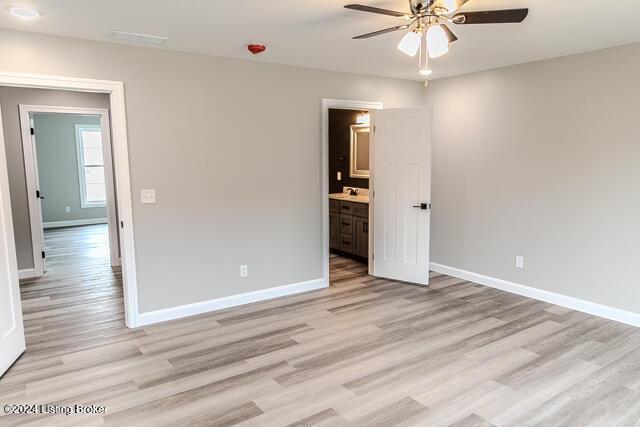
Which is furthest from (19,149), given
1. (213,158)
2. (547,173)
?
(547,173)

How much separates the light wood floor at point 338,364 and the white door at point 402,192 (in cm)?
53

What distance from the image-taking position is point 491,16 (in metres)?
2.27

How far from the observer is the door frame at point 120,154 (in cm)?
316

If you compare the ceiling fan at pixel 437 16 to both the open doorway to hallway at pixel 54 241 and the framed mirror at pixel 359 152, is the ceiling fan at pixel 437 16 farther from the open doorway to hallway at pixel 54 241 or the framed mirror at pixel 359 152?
the framed mirror at pixel 359 152

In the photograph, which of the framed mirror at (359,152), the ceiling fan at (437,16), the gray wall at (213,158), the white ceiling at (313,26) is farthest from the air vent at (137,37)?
the framed mirror at (359,152)

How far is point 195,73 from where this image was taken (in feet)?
12.5

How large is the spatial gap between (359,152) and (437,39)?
4046 millimetres

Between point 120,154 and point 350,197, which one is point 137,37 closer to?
point 120,154

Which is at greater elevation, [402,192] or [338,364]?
[402,192]

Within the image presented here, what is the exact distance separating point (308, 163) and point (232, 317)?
1.79 m

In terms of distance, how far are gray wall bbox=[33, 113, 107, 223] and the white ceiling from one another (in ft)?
21.8

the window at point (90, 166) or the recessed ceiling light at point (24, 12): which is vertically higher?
the recessed ceiling light at point (24, 12)

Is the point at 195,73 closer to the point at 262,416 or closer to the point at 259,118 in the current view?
the point at 259,118

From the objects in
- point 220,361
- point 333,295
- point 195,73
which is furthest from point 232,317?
point 195,73
